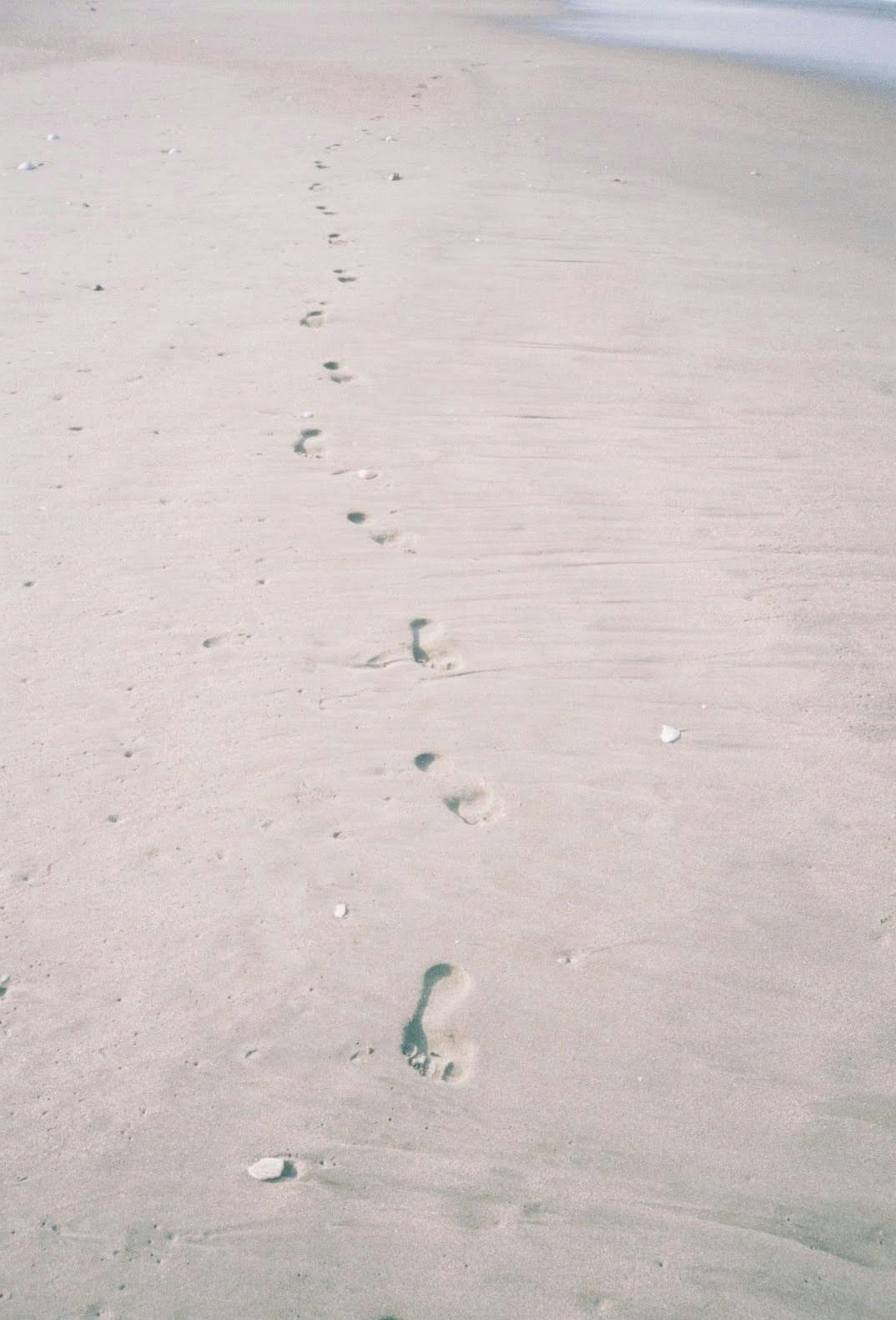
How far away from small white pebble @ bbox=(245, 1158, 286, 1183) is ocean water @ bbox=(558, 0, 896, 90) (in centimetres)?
1360

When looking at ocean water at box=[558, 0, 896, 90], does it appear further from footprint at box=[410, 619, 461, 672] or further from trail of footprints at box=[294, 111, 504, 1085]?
footprint at box=[410, 619, 461, 672]

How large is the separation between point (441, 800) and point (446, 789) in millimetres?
44

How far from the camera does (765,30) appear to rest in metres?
16.2

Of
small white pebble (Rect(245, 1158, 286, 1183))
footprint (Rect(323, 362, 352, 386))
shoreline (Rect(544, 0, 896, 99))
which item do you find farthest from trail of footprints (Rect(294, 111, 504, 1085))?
shoreline (Rect(544, 0, 896, 99))

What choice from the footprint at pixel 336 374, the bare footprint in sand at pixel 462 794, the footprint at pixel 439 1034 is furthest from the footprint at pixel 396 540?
the footprint at pixel 439 1034

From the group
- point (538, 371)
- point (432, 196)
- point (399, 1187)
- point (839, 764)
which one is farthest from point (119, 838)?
point (432, 196)

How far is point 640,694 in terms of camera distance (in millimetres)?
3131

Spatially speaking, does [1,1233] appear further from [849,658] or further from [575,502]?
[575,502]

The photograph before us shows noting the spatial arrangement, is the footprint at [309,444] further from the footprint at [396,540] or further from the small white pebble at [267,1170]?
the small white pebble at [267,1170]

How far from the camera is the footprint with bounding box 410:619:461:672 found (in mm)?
3223

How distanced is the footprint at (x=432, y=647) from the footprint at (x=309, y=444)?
3.99 ft

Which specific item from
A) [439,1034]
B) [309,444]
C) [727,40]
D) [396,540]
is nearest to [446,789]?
[439,1034]

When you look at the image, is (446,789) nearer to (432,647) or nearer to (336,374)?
(432,647)

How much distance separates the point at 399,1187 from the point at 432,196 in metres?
7.03
